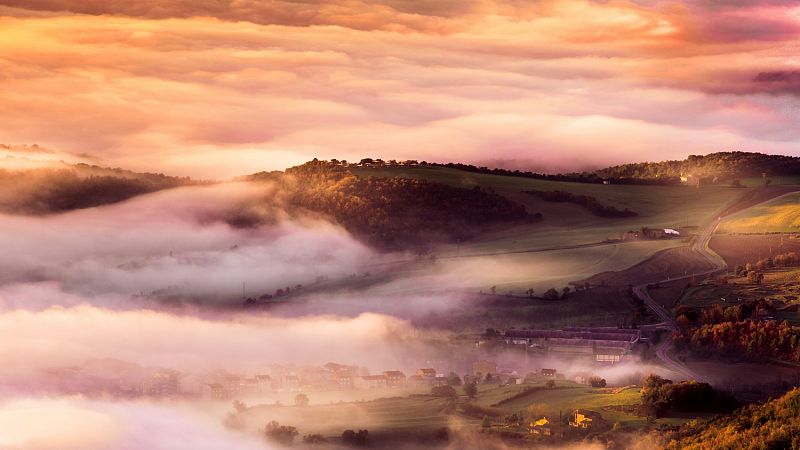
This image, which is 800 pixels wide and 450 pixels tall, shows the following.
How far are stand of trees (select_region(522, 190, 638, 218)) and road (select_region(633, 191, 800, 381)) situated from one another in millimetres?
14435

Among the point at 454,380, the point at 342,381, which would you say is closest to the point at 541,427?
the point at 454,380

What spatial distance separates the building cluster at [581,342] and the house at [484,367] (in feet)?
15.7

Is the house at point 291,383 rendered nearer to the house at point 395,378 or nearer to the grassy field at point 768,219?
the house at point 395,378

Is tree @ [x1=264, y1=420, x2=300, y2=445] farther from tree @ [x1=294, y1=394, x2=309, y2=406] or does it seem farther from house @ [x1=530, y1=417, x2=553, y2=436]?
house @ [x1=530, y1=417, x2=553, y2=436]

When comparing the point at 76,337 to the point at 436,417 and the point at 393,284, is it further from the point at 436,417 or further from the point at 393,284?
the point at 436,417

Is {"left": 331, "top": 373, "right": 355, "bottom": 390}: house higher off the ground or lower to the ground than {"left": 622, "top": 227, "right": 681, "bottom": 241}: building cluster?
lower

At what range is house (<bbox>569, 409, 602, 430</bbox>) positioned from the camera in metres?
96.3

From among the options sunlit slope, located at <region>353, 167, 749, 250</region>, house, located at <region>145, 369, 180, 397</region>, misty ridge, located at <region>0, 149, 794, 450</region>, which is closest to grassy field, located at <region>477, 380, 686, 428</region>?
misty ridge, located at <region>0, 149, 794, 450</region>

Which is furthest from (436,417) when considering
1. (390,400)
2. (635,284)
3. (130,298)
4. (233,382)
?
(130,298)

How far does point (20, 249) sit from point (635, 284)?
71823 millimetres

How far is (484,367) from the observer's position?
119 m

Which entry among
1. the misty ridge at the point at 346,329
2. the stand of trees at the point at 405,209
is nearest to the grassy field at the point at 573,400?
the misty ridge at the point at 346,329

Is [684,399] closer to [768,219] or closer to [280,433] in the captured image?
[280,433]

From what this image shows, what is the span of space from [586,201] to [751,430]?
106429 millimetres
